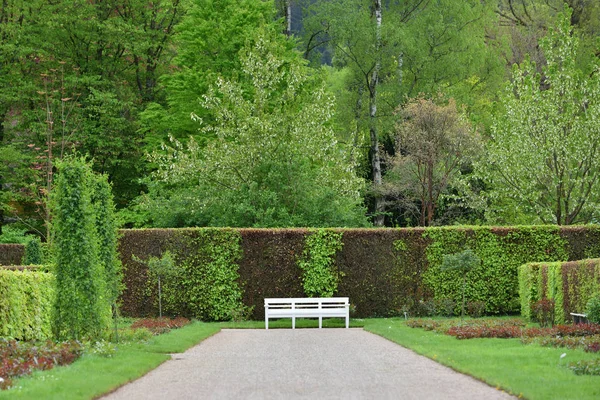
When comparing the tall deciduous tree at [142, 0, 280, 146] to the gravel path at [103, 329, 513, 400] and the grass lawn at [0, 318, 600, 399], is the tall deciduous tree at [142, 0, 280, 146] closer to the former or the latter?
the grass lawn at [0, 318, 600, 399]

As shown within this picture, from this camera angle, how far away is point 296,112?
34000mm

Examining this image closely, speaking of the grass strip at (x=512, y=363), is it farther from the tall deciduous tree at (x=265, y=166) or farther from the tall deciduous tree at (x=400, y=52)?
the tall deciduous tree at (x=400, y=52)

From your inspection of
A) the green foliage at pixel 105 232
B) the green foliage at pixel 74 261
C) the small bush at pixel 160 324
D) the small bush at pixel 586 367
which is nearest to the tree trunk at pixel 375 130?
the small bush at pixel 160 324

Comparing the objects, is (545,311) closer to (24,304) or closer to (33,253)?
(24,304)

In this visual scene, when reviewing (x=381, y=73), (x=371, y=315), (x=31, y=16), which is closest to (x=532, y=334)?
(x=371, y=315)

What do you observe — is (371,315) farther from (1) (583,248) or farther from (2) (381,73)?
(2) (381,73)

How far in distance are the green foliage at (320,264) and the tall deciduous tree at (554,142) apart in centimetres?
906

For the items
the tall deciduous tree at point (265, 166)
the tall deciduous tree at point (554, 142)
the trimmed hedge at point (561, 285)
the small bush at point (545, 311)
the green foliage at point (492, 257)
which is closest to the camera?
the trimmed hedge at point (561, 285)

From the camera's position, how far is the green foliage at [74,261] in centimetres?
1599

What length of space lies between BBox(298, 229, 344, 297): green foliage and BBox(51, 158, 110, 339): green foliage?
11563mm

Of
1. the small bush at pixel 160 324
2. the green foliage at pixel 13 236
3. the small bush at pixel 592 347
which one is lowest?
the small bush at pixel 160 324

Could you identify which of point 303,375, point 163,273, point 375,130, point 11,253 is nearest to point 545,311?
point 303,375

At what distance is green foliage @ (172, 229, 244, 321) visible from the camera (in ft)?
88.4

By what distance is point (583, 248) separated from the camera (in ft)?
91.2
